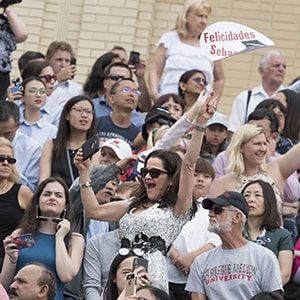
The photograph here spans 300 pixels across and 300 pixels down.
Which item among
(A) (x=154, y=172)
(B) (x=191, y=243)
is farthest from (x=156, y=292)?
(B) (x=191, y=243)

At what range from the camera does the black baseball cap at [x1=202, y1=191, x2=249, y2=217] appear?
40.9ft

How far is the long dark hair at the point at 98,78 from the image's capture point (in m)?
17.9

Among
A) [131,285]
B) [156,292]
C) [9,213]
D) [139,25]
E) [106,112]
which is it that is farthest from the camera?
[139,25]

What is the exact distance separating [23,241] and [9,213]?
1.09m

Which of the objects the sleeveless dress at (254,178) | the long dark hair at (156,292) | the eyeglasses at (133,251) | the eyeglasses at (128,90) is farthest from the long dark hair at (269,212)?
the eyeglasses at (128,90)

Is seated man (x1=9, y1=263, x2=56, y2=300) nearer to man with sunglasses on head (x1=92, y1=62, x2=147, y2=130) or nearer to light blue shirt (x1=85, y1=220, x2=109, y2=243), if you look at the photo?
light blue shirt (x1=85, y1=220, x2=109, y2=243)

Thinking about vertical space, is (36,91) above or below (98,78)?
below

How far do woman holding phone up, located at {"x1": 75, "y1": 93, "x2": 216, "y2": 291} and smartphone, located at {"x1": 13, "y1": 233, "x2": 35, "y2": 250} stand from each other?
31.9 inches

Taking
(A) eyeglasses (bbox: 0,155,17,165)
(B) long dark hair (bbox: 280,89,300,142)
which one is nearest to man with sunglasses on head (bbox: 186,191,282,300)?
(A) eyeglasses (bbox: 0,155,17,165)

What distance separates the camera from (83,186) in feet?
41.8

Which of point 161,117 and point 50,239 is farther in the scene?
point 161,117

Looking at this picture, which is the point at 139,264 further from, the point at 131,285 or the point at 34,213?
the point at 34,213

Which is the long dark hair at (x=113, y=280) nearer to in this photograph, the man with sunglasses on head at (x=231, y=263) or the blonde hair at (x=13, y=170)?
the man with sunglasses on head at (x=231, y=263)

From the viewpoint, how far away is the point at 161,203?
Result: 12.3 m
